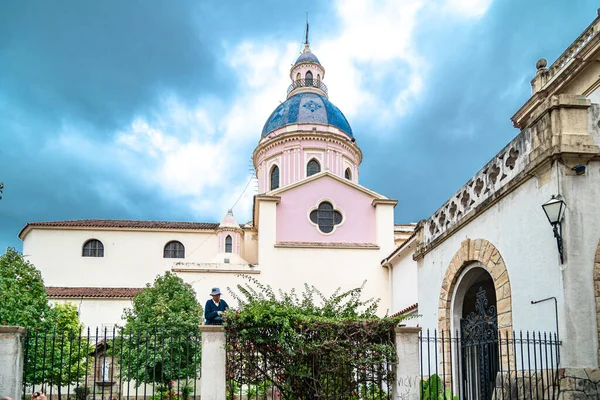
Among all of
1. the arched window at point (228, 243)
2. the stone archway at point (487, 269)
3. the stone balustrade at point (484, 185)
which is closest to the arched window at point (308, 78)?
the arched window at point (228, 243)

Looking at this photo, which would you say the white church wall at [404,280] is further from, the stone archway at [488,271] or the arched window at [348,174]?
the stone archway at [488,271]

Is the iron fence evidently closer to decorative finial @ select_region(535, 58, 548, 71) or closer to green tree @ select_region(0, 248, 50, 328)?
green tree @ select_region(0, 248, 50, 328)

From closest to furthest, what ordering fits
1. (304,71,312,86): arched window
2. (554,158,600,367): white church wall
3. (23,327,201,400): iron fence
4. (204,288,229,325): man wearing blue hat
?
(554,158,600,367): white church wall < (23,327,201,400): iron fence < (204,288,229,325): man wearing blue hat < (304,71,312,86): arched window

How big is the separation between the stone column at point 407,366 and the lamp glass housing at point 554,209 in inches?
113

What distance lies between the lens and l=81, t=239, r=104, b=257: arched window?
3622cm

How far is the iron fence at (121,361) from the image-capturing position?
29.2 ft

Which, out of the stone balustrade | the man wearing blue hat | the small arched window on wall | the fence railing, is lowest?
the fence railing

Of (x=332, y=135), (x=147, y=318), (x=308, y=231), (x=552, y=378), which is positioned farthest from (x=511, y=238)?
(x=332, y=135)

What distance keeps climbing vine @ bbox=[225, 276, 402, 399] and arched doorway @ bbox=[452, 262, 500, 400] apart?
149 cm

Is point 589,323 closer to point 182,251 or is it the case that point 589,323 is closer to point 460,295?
point 460,295

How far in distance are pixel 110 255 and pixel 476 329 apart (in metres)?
28.7

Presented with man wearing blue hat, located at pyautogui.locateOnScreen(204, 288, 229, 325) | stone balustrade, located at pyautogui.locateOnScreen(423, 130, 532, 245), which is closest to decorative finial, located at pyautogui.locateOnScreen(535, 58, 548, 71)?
stone balustrade, located at pyautogui.locateOnScreen(423, 130, 532, 245)

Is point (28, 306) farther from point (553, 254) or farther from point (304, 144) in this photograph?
point (304, 144)

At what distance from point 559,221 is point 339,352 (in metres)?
3.80
